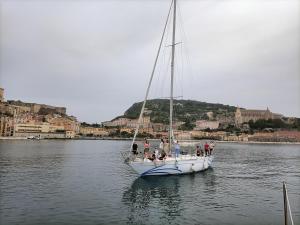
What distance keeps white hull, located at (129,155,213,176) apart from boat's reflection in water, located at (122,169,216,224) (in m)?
0.43

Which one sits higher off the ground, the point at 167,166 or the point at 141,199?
the point at 167,166

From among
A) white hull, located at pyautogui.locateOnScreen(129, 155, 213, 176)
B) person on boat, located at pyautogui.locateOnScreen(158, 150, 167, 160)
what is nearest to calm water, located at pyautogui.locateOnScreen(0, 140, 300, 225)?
Answer: white hull, located at pyautogui.locateOnScreen(129, 155, 213, 176)

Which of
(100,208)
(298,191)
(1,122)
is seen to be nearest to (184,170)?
(298,191)

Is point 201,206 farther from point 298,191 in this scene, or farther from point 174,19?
point 174,19

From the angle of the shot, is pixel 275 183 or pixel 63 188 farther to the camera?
pixel 275 183

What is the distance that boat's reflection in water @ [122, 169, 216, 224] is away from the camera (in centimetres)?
1812

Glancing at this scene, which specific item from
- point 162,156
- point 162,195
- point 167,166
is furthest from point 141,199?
point 167,166

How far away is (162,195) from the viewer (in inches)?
917

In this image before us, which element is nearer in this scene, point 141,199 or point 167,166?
point 141,199

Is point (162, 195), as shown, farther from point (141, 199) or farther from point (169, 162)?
point (169, 162)

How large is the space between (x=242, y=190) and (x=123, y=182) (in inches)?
346

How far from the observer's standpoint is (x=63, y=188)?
25.3 m

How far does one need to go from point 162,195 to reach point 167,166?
19.5 ft

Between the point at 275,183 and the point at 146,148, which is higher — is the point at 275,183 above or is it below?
below
